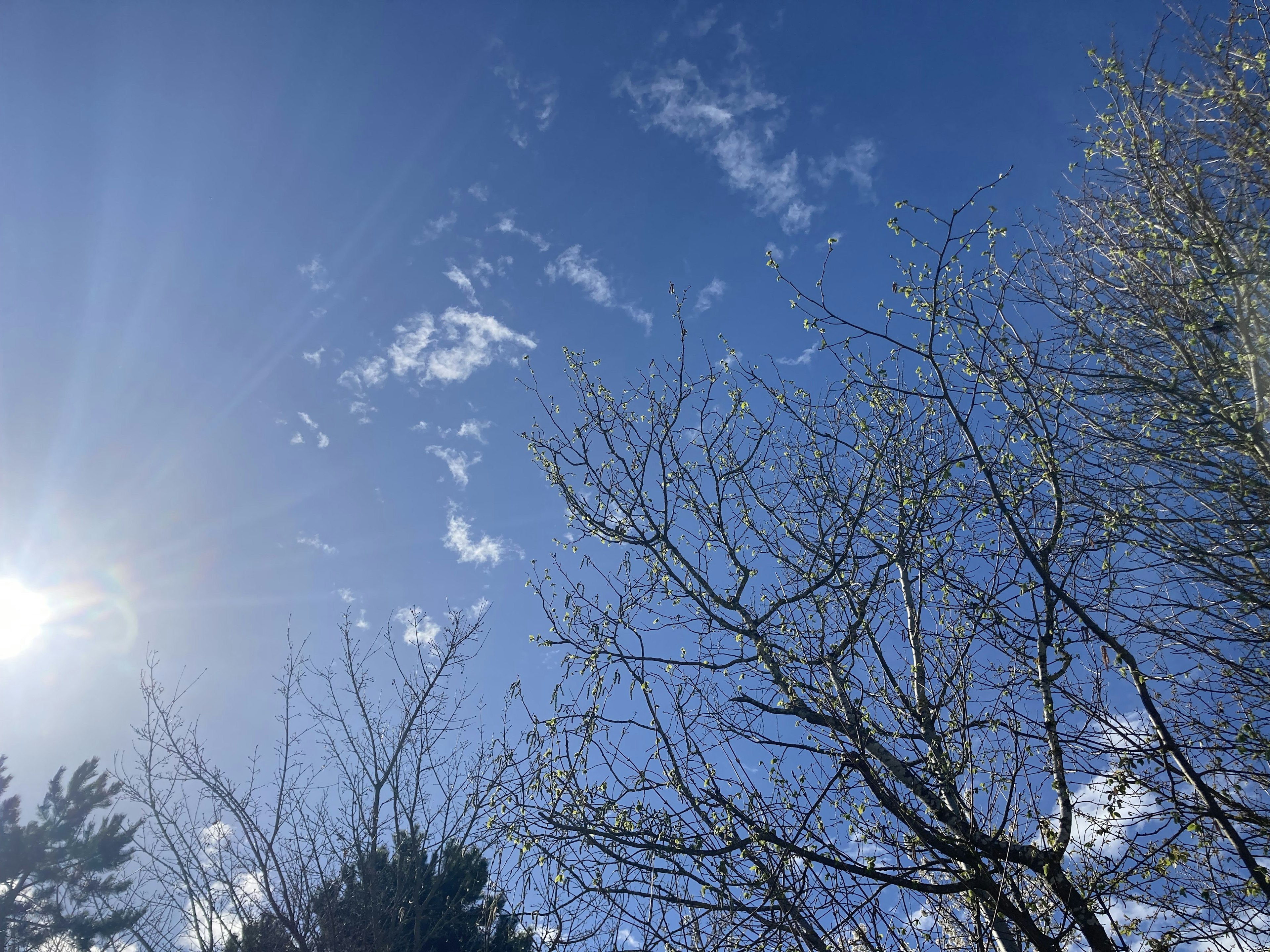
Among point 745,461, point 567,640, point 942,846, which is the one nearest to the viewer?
point 942,846

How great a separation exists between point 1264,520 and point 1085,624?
1.45 metres

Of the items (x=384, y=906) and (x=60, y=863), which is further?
(x=60, y=863)

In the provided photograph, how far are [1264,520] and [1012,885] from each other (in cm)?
316

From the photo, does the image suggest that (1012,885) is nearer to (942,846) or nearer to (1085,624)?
(942,846)

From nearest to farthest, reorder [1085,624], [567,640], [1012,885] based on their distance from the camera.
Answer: [1012,885] < [1085,624] < [567,640]

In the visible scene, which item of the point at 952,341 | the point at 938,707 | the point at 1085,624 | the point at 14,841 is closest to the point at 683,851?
the point at 938,707

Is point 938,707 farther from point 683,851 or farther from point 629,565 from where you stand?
point 629,565

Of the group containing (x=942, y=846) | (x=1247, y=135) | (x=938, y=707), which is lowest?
(x=942, y=846)

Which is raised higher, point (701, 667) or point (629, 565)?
point (629, 565)

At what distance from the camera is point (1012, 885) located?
331 centimetres

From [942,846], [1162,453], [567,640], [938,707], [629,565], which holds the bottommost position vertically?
[942,846]

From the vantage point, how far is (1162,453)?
5086 millimetres

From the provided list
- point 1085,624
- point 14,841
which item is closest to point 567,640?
point 1085,624

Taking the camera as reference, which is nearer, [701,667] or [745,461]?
[701,667]
